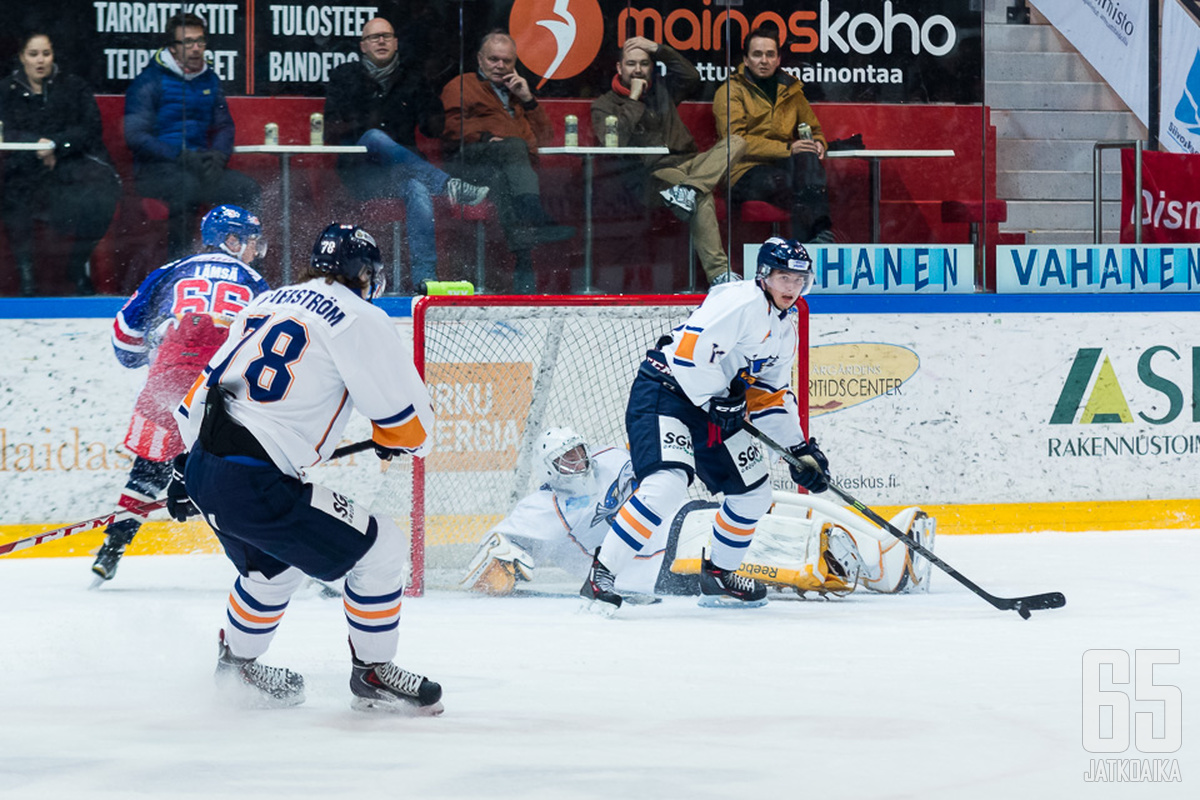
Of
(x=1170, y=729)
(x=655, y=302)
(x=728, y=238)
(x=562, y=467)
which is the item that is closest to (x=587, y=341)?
(x=655, y=302)

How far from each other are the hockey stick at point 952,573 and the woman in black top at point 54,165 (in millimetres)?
2724

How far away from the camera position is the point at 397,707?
309cm

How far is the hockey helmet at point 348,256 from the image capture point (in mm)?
2979

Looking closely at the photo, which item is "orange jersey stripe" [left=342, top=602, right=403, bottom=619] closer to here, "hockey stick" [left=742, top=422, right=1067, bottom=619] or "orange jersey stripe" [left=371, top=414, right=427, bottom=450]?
"orange jersey stripe" [left=371, top=414, right=427, bottom=450]

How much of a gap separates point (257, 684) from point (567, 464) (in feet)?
5.99

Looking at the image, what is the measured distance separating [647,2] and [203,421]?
155 inches

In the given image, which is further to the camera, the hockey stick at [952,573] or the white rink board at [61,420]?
the white rink board at [61,420]

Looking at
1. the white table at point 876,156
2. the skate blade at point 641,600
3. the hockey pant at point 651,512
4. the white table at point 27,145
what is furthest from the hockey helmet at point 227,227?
the white table at point 876,156

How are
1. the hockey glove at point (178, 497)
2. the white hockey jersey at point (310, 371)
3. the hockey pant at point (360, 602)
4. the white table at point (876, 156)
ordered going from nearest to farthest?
the white hockey jersey at point (310, 371), the hockey pant at point (360, 602), the hockey glove at point (178, 497), the white table at point (876, 156)

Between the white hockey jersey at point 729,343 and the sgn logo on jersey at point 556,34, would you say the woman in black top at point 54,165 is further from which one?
the white hockey jersey at point 729,343

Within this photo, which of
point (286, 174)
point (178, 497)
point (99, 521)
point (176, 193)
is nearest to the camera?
point (178, 497)

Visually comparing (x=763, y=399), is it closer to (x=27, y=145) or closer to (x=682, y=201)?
(x=682, y=201)

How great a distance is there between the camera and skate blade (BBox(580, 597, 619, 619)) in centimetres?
432

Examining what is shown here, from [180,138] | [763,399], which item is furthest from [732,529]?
[180,138]
